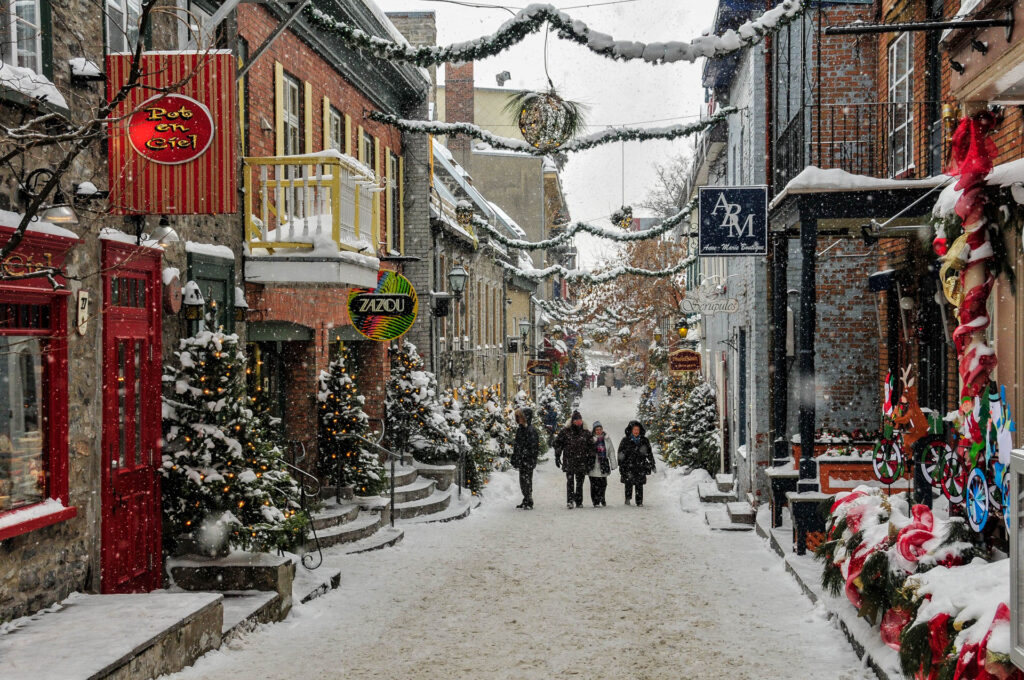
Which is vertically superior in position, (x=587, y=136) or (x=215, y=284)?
(x=587, y=136)

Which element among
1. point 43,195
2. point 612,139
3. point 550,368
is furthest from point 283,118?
point 550,368

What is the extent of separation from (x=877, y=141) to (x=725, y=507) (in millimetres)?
6097

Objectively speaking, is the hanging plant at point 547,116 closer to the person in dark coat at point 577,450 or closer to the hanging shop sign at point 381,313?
the hanging shop sign at point 381,313

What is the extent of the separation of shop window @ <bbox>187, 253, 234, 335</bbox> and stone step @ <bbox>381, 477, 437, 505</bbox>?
4.42 meters

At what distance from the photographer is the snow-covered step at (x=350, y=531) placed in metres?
12.4

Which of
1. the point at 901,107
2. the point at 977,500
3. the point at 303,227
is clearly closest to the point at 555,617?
the point at 977,500

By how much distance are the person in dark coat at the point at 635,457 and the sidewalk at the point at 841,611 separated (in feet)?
17.0

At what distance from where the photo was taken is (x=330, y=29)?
10.6 meters

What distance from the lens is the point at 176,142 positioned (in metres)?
8.03

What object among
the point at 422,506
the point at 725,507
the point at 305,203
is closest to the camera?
the point at 305,203

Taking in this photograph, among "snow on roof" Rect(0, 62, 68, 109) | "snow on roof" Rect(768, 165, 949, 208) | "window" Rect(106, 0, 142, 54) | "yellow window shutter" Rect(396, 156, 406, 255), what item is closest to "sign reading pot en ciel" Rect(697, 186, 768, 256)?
"snow on roof" Rect(768, 165, 949, 208)

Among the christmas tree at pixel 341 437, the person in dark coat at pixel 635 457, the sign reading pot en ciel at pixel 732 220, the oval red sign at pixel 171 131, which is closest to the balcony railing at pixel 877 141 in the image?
the sign reading pot en ciel at pixel 732 220

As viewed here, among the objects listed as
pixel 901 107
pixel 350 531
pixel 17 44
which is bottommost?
pixel 350 531

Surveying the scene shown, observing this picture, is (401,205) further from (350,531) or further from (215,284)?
(215,284)
